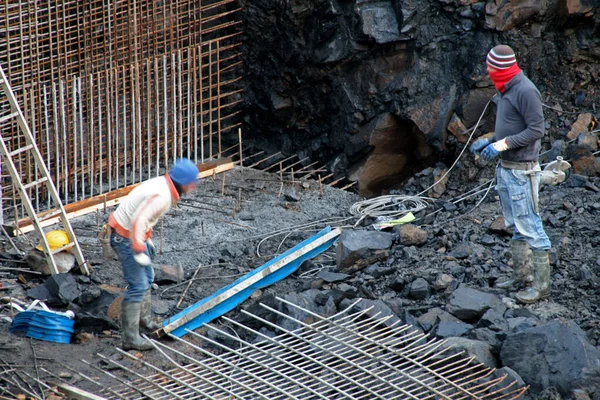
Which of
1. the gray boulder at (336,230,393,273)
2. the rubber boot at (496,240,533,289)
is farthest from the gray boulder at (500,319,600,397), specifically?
the gray boulder at (336,230,393,273)

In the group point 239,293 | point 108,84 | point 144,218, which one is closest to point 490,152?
point 239,293

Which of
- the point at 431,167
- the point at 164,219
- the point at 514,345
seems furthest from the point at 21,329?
the point at 431,167

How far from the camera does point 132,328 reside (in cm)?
735

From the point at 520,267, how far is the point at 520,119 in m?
1.29

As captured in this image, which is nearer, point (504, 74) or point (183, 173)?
point (183, 173)

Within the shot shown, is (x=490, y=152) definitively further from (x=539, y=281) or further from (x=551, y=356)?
(x=551, y=356)

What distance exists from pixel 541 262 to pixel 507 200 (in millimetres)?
568

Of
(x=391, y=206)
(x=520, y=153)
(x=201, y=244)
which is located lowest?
(x=201, y=244)

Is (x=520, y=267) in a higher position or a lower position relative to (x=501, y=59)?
lower

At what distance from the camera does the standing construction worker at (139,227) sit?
686 centimetres

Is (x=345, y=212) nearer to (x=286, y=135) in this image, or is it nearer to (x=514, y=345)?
(x=286, y=135)

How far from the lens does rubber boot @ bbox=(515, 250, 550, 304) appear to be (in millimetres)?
7586

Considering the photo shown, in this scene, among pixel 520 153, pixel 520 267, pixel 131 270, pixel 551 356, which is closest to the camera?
pixel 551 356

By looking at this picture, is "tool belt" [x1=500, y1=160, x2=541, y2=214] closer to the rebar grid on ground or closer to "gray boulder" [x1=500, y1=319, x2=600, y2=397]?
"gray boulder" [x1=500, y1=319, x2=600, y2=397]
